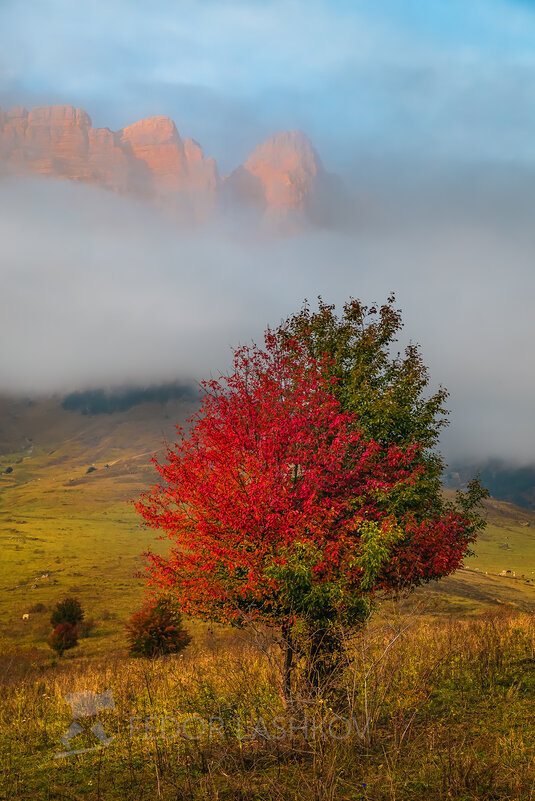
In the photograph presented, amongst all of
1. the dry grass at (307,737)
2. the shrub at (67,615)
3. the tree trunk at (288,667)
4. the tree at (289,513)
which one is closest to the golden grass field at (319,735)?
the dry grass at (307,737)

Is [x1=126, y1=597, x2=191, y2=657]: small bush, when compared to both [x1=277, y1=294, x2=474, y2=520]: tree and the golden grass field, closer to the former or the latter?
the golden grass field

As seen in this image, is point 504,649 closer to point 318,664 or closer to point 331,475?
point 318,664

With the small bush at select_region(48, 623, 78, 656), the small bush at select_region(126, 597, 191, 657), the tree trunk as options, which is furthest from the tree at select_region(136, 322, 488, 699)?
the small bush at select_region(48, 623, 78, 656)

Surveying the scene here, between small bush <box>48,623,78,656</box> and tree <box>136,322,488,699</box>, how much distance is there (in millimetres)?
39146

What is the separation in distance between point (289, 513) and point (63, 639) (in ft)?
143

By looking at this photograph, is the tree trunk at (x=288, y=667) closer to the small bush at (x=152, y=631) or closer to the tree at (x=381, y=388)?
the tree at (x=381, y=388)

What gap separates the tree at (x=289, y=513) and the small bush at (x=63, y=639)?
128 feet

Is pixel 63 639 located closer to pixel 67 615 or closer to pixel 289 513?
pixel 67 615

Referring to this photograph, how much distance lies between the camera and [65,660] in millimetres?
40281

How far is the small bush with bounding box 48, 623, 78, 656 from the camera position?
46.2 m

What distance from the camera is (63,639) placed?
154ft

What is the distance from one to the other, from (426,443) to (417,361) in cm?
271

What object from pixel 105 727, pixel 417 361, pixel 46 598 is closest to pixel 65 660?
pixel 105 727

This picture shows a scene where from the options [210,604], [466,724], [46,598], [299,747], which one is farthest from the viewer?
[46,598]
